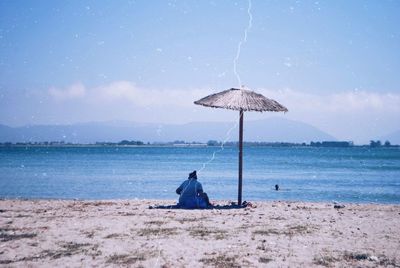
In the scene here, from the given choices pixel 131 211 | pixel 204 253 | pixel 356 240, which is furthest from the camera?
pixel 131 211

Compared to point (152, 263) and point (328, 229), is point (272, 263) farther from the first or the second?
point (328, 229)

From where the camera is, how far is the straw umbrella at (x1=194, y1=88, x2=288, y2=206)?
11.8 m

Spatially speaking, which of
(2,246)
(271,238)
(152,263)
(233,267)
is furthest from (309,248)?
(2,246)

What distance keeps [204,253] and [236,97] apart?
628cm

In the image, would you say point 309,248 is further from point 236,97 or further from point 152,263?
point 236,97

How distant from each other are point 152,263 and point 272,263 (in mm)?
1892

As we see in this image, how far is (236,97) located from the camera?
1219 centimetres

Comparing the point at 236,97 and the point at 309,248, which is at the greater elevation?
the point at 236,97

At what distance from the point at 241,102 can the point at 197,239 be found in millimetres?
5307

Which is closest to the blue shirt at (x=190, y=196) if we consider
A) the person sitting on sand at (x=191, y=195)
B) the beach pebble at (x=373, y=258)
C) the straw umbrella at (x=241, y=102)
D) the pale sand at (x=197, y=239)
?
the person sitting on sand at (x=191, y=195)

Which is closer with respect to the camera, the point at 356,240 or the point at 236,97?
the point at 356,240

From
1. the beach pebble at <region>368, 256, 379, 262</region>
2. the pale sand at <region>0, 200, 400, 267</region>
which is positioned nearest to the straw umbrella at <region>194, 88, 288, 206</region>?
the pale sand at <region>0, 200, 400, 267</region>

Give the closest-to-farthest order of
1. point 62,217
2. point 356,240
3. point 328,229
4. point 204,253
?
point 204,253, point 356,240, point 328,229, point 62,217

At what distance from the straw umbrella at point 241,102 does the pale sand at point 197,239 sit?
3032mm
